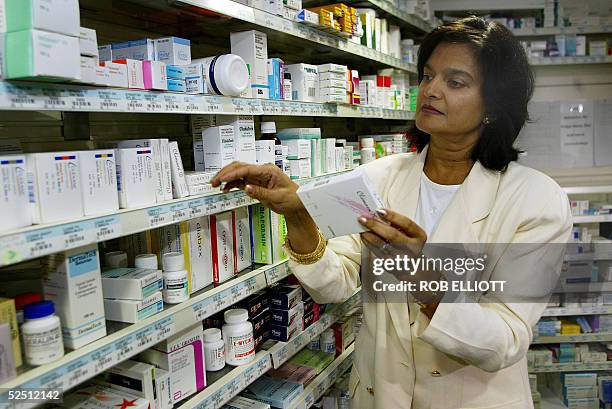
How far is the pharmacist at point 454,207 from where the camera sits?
1451mm

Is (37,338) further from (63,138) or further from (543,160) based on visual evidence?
(543,160)

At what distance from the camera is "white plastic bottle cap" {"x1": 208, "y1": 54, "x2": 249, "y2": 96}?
1.50 metres

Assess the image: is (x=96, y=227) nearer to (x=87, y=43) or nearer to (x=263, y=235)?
(x=87, y=43)

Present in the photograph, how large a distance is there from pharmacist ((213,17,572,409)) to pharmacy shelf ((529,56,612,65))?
8.22 ft

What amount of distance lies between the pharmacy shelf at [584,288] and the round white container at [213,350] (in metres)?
3.02

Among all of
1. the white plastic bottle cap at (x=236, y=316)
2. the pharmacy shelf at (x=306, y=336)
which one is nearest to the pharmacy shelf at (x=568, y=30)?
the pharmacy shelf at (x=306, y=336)

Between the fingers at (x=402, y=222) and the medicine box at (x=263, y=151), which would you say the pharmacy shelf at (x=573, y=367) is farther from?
the fingers at (x=402, y=222)

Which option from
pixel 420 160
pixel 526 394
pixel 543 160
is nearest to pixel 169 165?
pixel 420 160

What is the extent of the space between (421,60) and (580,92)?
3092 millimetres

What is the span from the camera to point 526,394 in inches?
61.7

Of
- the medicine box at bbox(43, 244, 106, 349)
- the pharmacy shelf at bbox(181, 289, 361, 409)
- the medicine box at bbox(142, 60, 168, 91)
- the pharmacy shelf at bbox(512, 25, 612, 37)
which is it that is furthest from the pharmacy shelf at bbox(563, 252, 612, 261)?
the medicine box at bbox(43, 244, 106, 349)

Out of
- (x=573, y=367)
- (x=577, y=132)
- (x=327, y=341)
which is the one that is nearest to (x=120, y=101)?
(x=327, y=341)

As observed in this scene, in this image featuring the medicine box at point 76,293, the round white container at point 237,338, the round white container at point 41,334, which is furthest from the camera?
the round white container at point 237,338

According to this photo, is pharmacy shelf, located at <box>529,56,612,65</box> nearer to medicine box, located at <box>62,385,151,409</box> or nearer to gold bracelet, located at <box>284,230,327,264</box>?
gold bracelet, located at <box>284,230,327,264</box>
